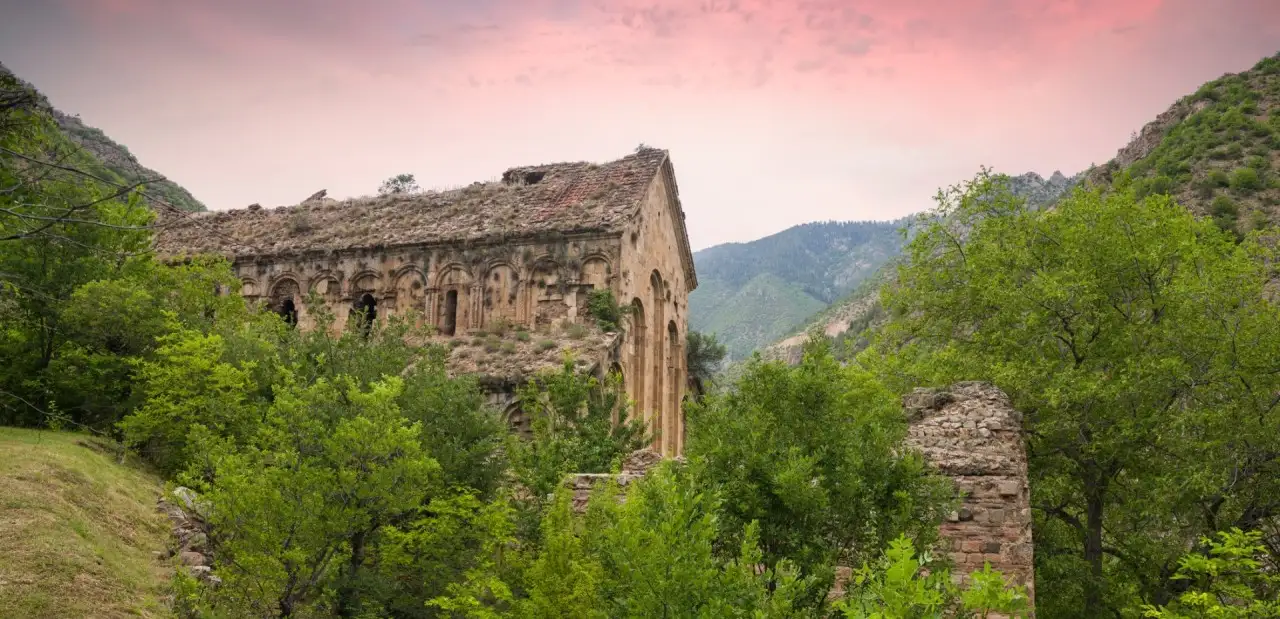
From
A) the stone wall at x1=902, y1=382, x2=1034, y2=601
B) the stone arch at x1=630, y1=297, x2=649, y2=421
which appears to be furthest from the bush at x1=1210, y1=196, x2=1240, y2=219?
the stone wall at x1=902, y1=382, x2=1034, y2=601

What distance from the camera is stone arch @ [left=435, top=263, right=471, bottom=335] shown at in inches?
858

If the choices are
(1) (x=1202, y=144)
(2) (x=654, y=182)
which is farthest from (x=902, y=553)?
(1) (x=1202, y=144)

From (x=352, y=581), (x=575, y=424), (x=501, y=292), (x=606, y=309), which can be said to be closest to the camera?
(x=352, y=581)

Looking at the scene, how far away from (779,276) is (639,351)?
120142mm

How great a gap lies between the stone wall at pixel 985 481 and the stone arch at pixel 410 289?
14894 millimetres

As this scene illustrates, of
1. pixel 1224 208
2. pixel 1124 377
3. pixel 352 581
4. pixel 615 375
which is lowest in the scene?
pixel 352 581

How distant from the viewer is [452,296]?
22172 mm

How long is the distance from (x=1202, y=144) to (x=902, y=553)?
3825cm

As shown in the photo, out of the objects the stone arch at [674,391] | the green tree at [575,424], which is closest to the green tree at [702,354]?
the stone arch at [674,391]

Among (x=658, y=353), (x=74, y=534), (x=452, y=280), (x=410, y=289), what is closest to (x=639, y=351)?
(x=658, y=353)

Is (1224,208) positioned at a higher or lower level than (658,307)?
higher

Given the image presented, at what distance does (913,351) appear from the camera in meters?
16.1

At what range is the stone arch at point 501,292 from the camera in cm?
2122

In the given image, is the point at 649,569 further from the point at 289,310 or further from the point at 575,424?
the point at 289,310
